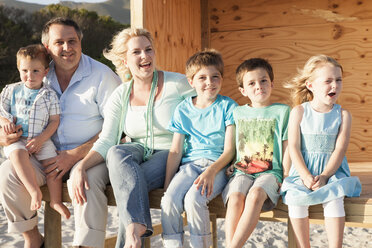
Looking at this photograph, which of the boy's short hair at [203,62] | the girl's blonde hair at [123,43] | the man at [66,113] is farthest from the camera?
the girl's blonde hair at [123,43]

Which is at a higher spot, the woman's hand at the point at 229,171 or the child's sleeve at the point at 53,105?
the child's sleeve at the point at 53,105

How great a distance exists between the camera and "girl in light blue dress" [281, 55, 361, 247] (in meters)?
2.44

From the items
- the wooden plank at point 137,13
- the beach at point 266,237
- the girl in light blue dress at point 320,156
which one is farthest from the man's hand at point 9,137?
the beach at point 266,237

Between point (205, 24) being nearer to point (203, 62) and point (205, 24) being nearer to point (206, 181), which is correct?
point (203, 62)

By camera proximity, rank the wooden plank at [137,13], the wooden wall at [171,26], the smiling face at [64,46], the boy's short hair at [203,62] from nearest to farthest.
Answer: the boy's short hair at [203,62] → the smiling face at [64,46] → the wooden plank at [137,13] → the wooden wall at [171,26]

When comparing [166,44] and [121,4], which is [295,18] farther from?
[121,4]

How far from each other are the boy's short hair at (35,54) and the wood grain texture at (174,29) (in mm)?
976

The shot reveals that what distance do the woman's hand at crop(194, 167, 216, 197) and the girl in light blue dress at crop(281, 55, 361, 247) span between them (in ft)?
1.24

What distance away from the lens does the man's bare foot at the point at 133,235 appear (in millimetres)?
2496

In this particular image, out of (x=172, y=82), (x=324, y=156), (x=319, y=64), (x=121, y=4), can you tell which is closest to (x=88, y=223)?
(x=172, y=82)

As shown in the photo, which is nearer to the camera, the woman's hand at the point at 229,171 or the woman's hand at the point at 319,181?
the woman's hand at the point at 319,181

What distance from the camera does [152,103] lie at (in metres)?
3.10

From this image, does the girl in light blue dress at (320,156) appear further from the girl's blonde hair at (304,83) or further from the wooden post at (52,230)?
the wooden post at (52,230)

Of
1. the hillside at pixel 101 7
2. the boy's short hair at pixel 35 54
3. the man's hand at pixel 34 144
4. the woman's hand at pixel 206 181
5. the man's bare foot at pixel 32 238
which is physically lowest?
the man's bare foot at pixel 32 238
